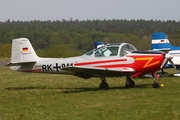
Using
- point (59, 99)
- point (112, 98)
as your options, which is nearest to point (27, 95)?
point (59, 99)

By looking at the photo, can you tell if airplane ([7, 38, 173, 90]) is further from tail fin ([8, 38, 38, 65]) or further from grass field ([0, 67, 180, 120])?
tail fin ([8, 38, 38, 65])

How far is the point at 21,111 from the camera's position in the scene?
10.4 metres

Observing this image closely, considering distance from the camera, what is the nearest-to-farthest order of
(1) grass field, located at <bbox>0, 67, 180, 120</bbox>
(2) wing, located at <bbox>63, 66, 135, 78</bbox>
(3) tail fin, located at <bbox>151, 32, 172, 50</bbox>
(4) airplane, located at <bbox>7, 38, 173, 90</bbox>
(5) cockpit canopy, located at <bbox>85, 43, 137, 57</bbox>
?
(1) grass field, located at <bbox>0, 67, 180, 120</bbox>, (2) wing, located at <bbox>63, 66, 135, 78</bbox>, (4) airplane, located at <bbox>7, 38, 173, 90</bbox>, (5) cockpit canopy, located at <bbox>85, 43, 137, 57</bbox>, (3) tail fin, located at <bbox>151, 32, 172, 50</bbox>

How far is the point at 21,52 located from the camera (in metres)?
17.0

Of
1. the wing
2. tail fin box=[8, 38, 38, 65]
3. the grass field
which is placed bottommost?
the grass field

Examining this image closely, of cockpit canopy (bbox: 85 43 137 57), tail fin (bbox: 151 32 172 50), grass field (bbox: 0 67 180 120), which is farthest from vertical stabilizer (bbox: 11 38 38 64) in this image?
tail fin (bbox: 151 32 172 50)

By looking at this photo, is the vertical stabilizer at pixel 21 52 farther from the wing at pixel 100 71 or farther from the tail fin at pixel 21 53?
the wing at pixel 100 71

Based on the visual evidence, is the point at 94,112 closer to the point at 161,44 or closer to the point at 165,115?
the point at 165,115

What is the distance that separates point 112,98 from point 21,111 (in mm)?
3220

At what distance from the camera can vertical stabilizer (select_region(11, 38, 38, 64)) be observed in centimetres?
1689

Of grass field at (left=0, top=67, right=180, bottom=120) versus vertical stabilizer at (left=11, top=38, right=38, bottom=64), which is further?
vertical stabilizer at (left=11, top=38, right=38, bottom=64)

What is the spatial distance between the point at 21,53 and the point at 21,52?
0.13 ft

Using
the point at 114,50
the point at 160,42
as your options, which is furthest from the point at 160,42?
the point at 114,50

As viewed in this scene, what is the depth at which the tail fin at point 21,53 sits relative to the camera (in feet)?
55.4
